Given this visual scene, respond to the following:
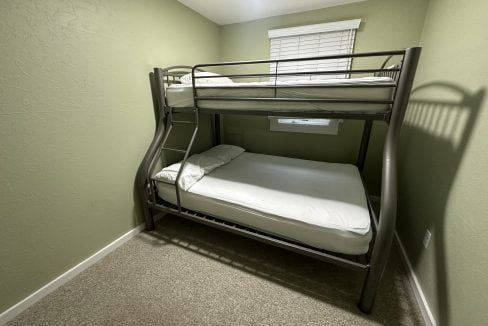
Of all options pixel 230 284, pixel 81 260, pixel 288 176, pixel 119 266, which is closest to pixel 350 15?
pixel 288 176

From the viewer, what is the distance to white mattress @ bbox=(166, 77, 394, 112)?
1229mm

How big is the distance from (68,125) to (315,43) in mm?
2684

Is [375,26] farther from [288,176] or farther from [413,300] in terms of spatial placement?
[413,300]

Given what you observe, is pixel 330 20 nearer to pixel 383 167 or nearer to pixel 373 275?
pixel 383 167

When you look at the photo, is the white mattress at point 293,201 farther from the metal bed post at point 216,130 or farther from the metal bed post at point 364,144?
the metal bed post at point 216,130

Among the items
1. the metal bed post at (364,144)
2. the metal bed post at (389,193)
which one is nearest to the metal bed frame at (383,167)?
the metal bed post at (389,193)

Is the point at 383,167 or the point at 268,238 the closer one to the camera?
the point at 383,167

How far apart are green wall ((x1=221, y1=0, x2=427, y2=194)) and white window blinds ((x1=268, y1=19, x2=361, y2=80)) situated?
9cm

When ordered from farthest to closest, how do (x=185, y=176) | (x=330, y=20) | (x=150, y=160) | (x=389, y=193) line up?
1. (x=330, y=20)
2. (x=150, y=160)
3. (x=185, y=176)
4. (x=389, y=193)

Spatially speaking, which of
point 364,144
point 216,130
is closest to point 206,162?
point 216,130

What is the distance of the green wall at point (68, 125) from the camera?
1.14 m

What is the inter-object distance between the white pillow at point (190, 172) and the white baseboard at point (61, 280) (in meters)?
0.69

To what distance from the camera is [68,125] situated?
4.52ft

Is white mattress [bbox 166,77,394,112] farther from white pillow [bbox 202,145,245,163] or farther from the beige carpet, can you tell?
the beige carpet
